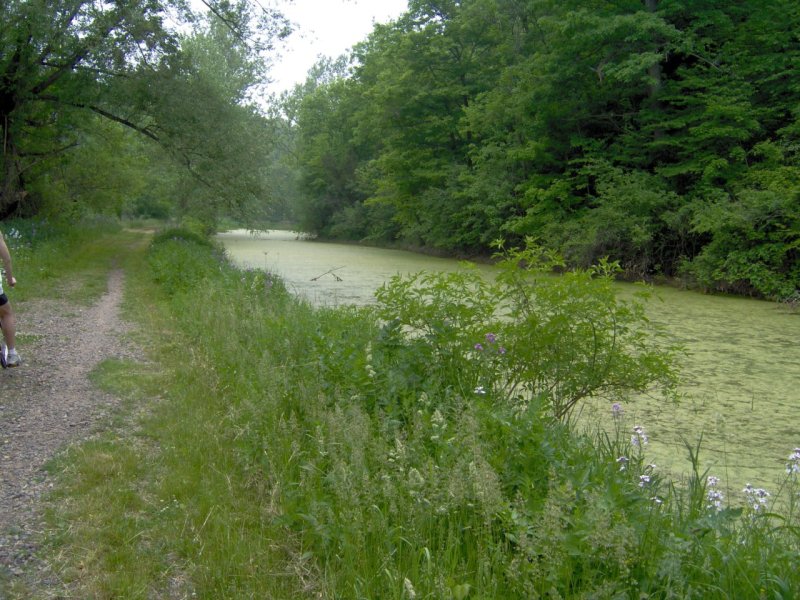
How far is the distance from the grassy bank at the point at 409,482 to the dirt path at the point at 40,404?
0.15 meters

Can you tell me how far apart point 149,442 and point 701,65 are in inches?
688

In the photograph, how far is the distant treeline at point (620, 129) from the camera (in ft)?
46.6

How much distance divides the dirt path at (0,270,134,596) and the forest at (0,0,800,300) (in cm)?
784

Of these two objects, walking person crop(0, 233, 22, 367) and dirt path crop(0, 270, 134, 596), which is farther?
walking person crop(0, 233, 22, 367)

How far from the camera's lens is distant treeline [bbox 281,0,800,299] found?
559 inches

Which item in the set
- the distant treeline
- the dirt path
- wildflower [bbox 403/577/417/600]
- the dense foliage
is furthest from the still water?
the dense foliage

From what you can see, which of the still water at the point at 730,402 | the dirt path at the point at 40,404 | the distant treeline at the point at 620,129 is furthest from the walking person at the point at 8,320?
the distant treeline at the point at 620,129

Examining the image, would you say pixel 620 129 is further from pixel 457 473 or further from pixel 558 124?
pixel 457 473

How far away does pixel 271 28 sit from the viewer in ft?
44.5

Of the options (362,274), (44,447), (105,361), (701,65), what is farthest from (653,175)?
(44,447)

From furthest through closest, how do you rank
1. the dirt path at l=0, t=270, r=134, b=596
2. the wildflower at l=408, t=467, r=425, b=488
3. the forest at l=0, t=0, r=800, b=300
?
the forest at l=0, t=0, r=800, b=300 → the dirt path at l=0, t=270, r=134, b=596 → the wildflower at l=408, t=467, r=425, b=488

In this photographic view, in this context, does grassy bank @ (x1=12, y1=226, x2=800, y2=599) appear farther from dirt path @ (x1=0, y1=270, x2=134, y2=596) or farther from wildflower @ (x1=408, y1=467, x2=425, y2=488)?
dirt path @ (x1=0, y1=270, x2=134, y2=596)

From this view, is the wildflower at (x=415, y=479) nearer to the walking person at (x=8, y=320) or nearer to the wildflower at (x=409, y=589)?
the wildflower at (x=409, y=589)

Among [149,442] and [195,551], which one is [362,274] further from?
[195,551]
